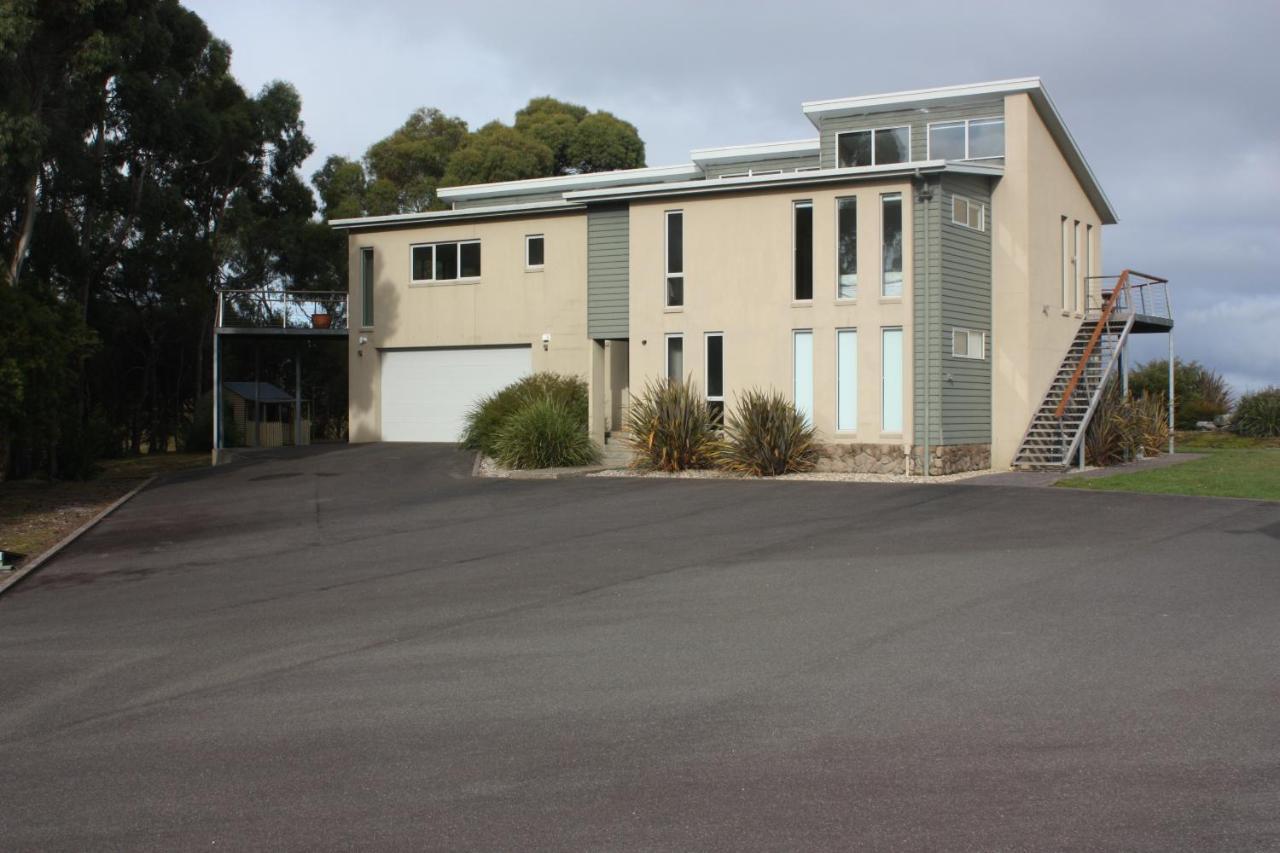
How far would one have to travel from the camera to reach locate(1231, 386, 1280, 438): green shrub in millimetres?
36062

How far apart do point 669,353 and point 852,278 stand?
4.26 meters

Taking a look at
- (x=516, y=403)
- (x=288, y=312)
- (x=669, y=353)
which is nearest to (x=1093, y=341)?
(x=669, y=353)

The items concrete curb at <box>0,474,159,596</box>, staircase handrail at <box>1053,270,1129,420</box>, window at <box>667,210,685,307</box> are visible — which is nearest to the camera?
concrete curb at <box>0,474,159,596</box>

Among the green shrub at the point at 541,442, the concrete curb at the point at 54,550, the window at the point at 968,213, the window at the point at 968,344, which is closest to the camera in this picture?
the concrete curb at the point at 54,550

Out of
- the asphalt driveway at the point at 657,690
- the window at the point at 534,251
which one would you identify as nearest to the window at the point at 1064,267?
the window at the point at 534,251

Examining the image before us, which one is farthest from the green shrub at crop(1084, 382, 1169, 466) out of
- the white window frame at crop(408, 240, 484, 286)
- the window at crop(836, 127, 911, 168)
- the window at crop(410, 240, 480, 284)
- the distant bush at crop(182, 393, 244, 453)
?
the distant bush at crop(182, 393, 244, 453)

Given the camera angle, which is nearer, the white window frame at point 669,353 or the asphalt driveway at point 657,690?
the asphalt driveway at point 657,690

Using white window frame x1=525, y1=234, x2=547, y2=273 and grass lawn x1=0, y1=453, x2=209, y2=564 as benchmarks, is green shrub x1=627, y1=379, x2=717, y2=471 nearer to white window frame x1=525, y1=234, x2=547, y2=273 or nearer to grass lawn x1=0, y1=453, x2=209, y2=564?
white window frame x1=525, y1=234, x2=547, y2=273

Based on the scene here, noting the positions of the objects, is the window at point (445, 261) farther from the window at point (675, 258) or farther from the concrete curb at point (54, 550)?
the concrete curb at point (54, 550)

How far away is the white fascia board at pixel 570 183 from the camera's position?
113ft

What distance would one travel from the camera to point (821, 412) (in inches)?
976

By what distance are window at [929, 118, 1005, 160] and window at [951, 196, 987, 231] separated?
4.58 feet

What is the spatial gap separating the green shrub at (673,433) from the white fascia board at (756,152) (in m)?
9.56

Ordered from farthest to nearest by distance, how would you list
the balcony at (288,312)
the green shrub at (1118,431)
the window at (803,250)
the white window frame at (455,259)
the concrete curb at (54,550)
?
the balcony at (288,312)
the white window frame at (455,259)
the green shrub at (1118,431)
the window at (803,250)
the concrete curb at (54,550)
